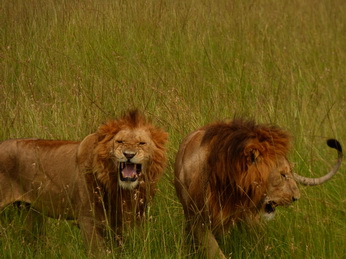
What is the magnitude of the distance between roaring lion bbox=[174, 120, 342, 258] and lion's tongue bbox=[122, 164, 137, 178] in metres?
0.25

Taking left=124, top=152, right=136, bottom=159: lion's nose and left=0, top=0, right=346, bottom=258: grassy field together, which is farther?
left=0, top=0, right=346, bottom=258: grassy field

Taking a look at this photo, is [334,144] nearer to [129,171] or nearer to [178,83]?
[129,171]

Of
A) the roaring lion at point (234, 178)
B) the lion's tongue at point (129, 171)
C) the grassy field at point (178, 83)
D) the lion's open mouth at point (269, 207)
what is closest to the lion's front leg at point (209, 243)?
the roaring lion at point (234, 178)

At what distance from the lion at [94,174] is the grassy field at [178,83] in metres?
0.12

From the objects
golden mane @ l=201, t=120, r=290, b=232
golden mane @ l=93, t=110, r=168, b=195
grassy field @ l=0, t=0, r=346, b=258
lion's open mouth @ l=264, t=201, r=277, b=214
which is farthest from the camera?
grassy field @ l=0, t=0, r=346, b=258

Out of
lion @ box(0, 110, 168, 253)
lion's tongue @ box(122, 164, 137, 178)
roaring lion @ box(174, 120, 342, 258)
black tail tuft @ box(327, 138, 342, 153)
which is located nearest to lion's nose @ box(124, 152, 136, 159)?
lion @ box(0, 110, 168, 253)

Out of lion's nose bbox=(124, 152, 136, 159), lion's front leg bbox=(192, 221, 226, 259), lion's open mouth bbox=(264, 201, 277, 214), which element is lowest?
lion's front leg bbox=(192, 221, 226, 259)

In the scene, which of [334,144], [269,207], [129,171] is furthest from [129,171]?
[334,144]

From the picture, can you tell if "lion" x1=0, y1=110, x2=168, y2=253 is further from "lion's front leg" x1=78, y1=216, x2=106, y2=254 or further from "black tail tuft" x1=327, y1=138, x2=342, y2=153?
"black tail tuft" x1=327, y1=138, x2=342, y2=153

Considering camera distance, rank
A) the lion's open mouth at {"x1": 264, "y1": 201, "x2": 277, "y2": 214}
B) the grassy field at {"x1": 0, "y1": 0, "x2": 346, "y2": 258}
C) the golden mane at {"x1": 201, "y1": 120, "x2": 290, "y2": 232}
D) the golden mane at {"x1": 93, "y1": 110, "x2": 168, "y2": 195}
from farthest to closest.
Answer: the grassy field at {"x1": 0, "y1": 0, "x2": 346, "y2": 258}, the golden mane at {"x1": 93, "y1": 110, "x2": 168, "y2": 195}, the lion's open mouth at {"x1": 264, "y1": 201, "x2": 277, "y2": 214}, the golden mane at {"x1": 201, "y1": 120, "x2": 290, "y2": 232}

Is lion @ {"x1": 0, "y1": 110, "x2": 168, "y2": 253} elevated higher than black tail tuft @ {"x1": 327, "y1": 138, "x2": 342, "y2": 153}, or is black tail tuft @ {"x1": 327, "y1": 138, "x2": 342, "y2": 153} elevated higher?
black tail tuft @ {"x1": 327, "y1": 138, "x2": 342, "y2": 153}

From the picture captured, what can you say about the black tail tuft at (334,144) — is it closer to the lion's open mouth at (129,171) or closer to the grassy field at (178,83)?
the grassy field at (178,83)

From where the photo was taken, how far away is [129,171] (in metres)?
4.15

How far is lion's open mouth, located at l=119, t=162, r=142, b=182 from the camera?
4125mm
